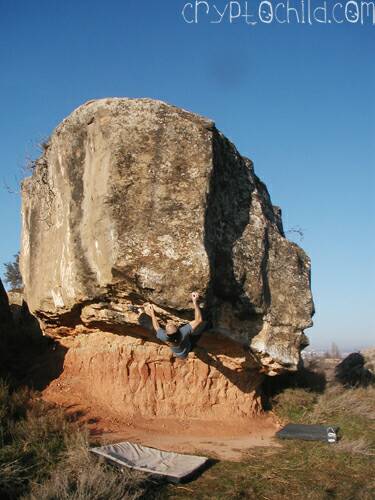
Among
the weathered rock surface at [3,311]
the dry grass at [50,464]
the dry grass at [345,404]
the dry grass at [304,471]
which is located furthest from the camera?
the dry grass at [345,404]

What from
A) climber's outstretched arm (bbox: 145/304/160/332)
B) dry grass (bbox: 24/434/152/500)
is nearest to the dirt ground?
dry grass (bbox: 24/434/152/500)

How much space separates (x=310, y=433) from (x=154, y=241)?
444cm

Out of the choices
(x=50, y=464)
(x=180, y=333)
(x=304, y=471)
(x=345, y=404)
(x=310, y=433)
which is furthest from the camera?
(x=345, y=404)

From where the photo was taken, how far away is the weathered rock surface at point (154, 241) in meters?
8.21

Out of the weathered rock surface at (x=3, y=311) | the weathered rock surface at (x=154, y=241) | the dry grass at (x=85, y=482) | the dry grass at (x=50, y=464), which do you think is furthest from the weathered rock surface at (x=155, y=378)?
the dry grass at (x=85, y=482)

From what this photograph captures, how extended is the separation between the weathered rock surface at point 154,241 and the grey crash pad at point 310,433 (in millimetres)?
1071

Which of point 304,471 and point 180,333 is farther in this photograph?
point 180,333

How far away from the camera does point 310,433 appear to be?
30.7ft

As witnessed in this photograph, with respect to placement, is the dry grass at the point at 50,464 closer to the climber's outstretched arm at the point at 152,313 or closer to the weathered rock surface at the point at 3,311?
the climber's outstretched arm at the point at 152,313

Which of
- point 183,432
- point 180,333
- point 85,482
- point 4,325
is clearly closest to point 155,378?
point 183,432

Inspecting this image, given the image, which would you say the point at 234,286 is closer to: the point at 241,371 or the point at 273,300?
the point at 273,300

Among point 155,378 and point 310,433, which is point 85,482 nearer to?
point 155,378

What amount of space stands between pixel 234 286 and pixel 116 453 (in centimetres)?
343


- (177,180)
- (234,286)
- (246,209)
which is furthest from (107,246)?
(246,209)
